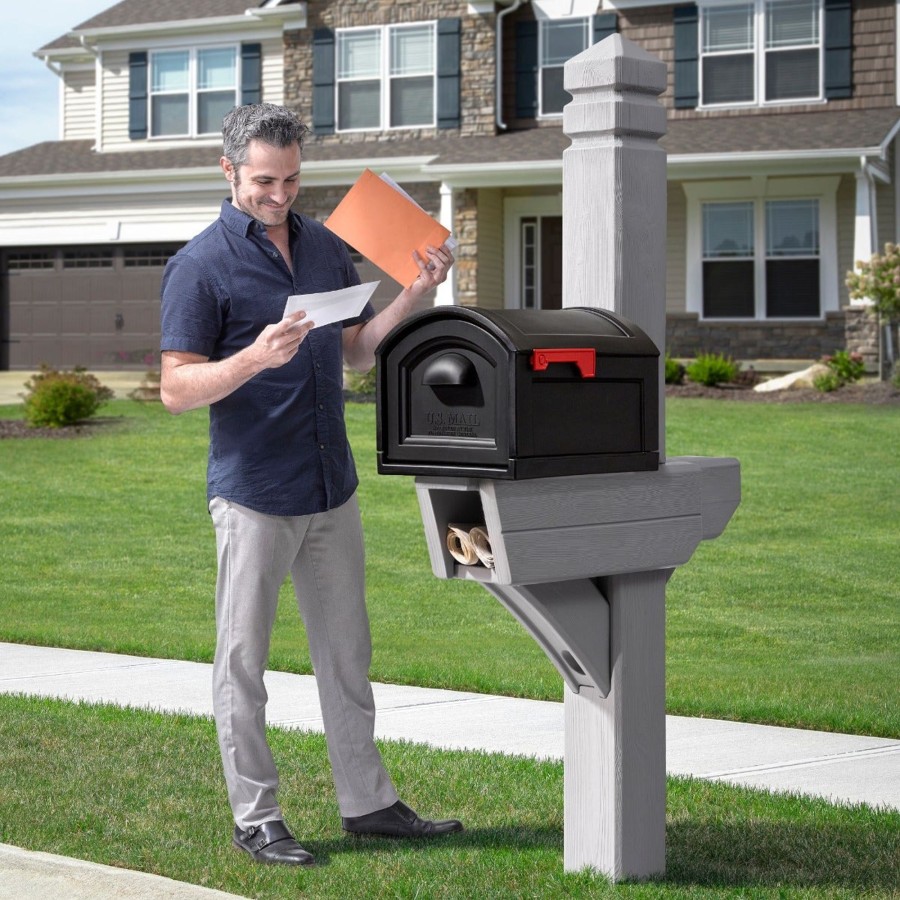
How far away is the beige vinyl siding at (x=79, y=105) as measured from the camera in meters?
31.2

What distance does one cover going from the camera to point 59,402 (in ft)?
62.3

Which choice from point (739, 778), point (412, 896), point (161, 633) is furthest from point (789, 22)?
point (412, 896)

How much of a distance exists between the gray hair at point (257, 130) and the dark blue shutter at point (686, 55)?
20.9 metres

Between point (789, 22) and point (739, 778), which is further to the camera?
point (789, 22)

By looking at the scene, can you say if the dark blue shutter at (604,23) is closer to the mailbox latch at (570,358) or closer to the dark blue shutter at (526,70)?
the dark blue shutter at (526,70)

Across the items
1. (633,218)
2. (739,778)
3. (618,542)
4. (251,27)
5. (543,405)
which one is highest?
(251,27)

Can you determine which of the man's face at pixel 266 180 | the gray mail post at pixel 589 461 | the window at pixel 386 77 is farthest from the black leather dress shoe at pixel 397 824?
the window at pixel 386 77

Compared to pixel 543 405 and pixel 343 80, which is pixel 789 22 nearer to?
pixel 343 80

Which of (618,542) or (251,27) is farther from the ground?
(251,27)

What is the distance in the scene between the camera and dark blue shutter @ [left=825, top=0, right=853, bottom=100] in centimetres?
2356

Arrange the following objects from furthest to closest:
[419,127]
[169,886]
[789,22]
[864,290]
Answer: [419,127] < [789,22] < [864,290] < [169,886]

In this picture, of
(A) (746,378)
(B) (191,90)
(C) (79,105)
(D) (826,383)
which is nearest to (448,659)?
(D) (826,383)

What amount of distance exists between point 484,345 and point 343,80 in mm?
23720

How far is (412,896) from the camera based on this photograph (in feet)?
14.4
